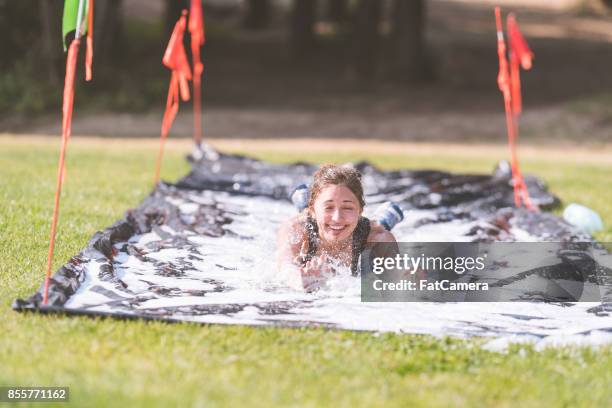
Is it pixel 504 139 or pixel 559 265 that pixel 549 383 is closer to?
pixel 559 265

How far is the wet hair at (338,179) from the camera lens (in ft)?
17.7

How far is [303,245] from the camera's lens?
5.59 m

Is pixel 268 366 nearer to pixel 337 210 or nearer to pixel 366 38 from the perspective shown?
pixel 337 210

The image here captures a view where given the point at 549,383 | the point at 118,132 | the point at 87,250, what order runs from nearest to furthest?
1. the point at 549,383
2. the point at 87,250
3. the point at 118,132

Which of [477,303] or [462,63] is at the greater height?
[462,63]

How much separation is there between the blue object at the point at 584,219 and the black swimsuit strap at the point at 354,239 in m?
2.48

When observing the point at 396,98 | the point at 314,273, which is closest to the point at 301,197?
the point at 314,273

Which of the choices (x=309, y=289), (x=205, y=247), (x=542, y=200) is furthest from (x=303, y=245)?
(x=542, y=200)

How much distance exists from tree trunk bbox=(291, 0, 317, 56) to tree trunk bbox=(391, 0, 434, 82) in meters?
4.10

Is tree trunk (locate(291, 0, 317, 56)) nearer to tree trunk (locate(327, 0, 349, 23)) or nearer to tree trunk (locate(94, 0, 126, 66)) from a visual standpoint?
tree trunk (locate(327, 0, 349, 23))

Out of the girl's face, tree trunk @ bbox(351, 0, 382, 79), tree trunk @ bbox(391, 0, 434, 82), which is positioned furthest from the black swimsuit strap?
tree trunk @ bbox(351, 0, 382, 79)

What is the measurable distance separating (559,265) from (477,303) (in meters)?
0.89

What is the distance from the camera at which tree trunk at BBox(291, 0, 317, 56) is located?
2411 cm

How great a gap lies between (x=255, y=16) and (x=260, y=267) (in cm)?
2505
